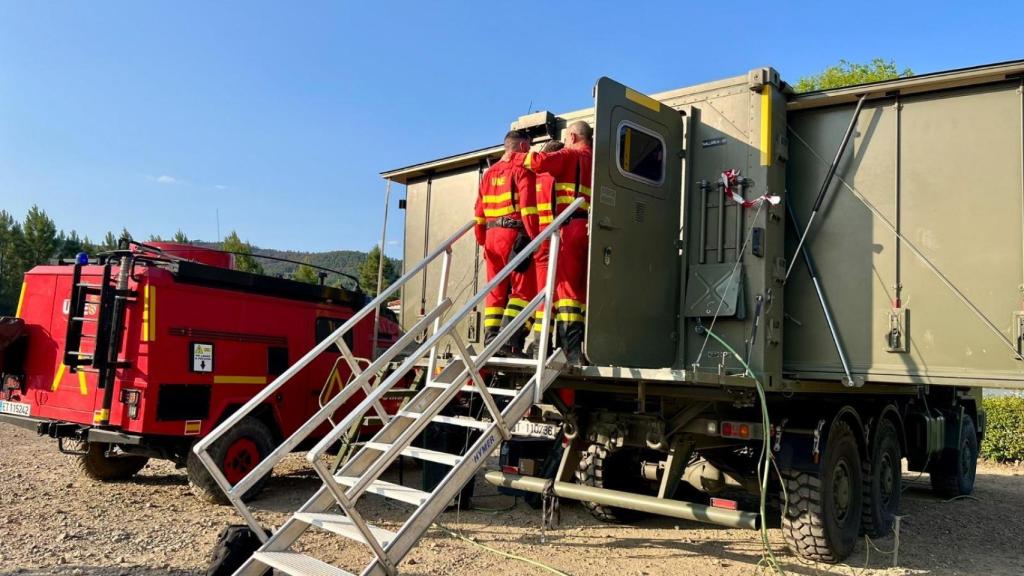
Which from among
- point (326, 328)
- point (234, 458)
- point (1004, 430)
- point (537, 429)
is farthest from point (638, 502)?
point (1004, 430)

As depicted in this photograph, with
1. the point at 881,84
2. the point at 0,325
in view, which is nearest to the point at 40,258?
the point at 0,325

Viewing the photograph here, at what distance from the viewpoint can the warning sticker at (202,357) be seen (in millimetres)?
7573

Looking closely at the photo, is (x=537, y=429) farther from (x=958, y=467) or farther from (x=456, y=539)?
(x=958, y=467)

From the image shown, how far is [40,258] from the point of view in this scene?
46.9 metres

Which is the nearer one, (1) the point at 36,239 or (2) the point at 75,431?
(2) the point at 75,431

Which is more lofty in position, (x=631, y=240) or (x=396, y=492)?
(x=631, y=240)

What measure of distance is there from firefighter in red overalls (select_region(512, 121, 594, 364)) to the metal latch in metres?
2.27

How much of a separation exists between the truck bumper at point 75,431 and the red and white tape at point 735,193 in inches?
223

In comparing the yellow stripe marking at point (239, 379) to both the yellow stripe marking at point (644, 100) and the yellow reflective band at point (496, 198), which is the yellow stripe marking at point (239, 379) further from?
the yellow stripe marking at point (644, 100)

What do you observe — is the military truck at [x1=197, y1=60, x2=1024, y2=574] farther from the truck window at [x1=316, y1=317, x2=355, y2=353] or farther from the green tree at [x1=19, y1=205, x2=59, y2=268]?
the green tree at [x1=19, y1=205, x2=59, y2=268]

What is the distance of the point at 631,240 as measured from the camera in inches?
228

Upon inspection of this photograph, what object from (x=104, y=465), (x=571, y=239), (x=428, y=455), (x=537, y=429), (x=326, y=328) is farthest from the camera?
(x=326, y=328)

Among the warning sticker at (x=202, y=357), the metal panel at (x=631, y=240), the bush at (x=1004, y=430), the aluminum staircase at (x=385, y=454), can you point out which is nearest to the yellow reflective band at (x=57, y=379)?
the warning sticker at (x=202, y=357)

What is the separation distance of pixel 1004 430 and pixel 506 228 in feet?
37.1
